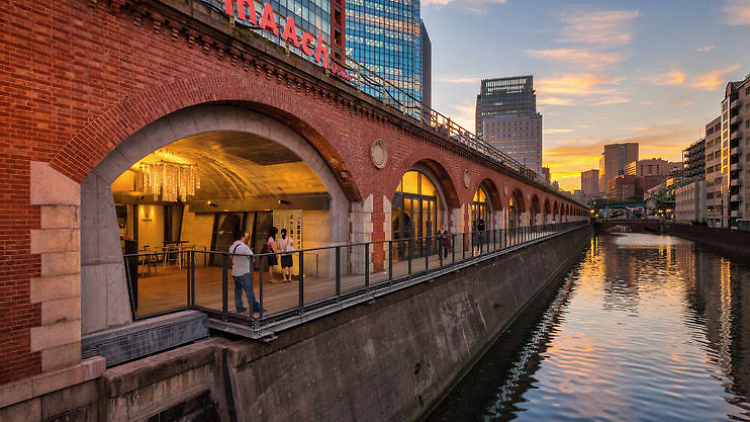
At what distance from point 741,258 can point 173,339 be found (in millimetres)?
50731

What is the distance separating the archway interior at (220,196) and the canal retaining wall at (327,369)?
13.4ft

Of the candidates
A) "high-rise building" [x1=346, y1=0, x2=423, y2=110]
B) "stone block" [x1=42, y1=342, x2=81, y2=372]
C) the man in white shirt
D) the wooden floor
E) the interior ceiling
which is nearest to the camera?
"stone block" [x1=42, y1=342, x2=81, y2=372]

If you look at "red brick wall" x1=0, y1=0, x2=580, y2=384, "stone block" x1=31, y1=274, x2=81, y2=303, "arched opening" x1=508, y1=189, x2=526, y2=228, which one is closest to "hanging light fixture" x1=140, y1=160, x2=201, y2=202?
"red brick wall" x1=0, y1=0, x2=580, y2=384

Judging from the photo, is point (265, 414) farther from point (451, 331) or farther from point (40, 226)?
point (451, 331)

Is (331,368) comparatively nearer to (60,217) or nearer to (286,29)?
(60,217)

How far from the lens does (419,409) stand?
891 centimetres

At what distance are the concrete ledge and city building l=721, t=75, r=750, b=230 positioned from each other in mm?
71118

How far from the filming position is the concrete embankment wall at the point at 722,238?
41.7 metres

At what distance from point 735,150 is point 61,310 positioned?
7909 centimetres

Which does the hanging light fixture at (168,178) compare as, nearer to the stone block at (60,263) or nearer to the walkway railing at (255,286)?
the walkway railing at (255,286)

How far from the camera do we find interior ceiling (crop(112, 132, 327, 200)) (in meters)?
9.88

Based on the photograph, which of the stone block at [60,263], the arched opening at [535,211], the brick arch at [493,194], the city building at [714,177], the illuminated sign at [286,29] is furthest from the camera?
the city building at [714,177]

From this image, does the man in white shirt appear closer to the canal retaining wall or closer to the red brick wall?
the canal retaining wall

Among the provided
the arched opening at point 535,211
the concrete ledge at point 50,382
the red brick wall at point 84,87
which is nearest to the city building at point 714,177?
the arched opening at point 535,211
